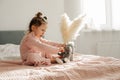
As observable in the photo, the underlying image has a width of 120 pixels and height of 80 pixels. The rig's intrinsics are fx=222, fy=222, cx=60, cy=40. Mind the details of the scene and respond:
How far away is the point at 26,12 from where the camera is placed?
319 centimetres

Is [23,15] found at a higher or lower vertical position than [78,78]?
higher

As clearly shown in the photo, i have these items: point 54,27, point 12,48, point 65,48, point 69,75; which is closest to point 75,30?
point 65,48

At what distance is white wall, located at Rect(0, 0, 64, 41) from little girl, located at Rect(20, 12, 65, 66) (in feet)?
4.93

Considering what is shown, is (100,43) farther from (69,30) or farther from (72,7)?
(69,30)

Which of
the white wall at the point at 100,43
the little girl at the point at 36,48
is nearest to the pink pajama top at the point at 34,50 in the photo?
the little girl at the point at 36,48

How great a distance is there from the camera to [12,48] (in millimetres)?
2451

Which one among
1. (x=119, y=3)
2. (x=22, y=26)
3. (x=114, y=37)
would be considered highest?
(x=119, y=3)

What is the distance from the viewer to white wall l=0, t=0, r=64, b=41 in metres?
3.11

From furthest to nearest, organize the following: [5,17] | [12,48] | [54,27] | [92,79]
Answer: [54,27] → [5,17] → [12,48] → [92,79]

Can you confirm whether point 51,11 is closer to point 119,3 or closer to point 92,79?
point 119,3

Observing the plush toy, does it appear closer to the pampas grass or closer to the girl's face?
the pampas grass

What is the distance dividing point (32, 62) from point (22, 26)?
1696 mm

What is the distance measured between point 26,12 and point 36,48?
1646 mm

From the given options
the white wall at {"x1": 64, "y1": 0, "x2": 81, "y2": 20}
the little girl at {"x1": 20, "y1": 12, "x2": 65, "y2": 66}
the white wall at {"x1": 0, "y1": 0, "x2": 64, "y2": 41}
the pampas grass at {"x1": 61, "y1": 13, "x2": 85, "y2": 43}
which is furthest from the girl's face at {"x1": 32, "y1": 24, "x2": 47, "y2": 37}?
the white wall at {"x1": 64, "y1": 0, "x2": 81, "y2": 20}
